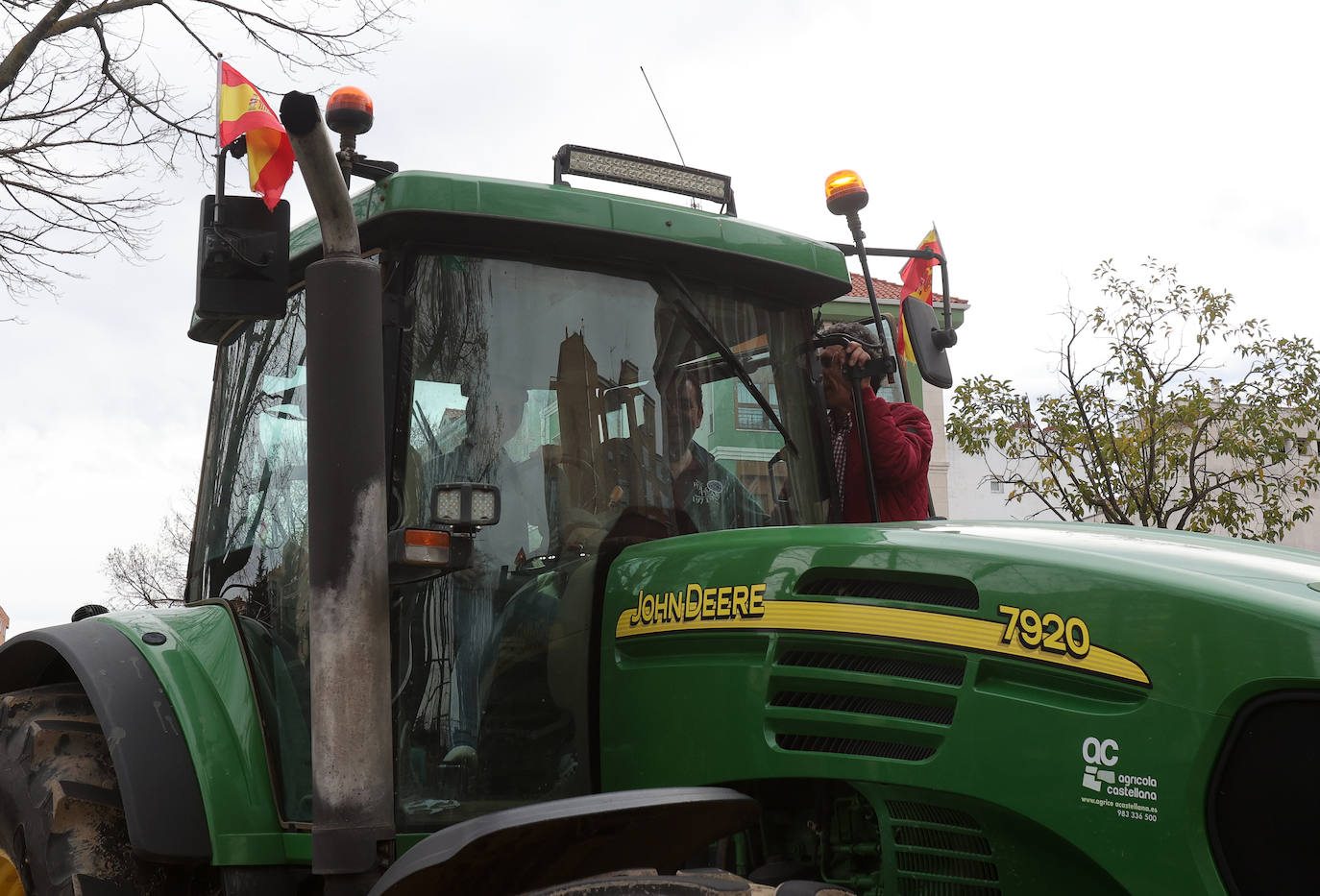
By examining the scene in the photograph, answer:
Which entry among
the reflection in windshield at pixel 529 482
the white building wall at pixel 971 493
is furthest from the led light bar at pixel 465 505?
the white building wall at pixel 971 493

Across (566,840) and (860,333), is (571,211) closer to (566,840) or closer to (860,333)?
(860,333)

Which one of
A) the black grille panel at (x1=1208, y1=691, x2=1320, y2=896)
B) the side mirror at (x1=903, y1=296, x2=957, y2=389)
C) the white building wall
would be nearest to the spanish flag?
the side mirror at (x1=903, y1=296, x2=957, y2=389)

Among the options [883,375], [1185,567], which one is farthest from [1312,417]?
[1185,567]

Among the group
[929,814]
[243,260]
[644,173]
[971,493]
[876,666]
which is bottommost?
[929,814]

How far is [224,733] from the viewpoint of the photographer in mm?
3029

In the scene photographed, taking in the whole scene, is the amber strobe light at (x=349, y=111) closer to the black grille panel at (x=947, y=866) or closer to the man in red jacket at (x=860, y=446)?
the man in red jacket at (x=860, y=446)

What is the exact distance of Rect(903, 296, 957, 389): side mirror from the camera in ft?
11.1

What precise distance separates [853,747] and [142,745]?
1.64 meters

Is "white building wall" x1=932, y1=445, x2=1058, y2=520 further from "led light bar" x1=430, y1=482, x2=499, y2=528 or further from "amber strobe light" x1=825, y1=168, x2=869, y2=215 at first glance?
"led light bar" x1=430, y1=482, x2=499, y2=528

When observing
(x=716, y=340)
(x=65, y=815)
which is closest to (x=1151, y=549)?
(x=716, y=340)

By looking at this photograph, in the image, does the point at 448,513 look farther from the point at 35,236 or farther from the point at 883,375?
the point at 35,236

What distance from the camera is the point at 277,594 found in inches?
129

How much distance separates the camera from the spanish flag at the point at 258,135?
264 centimetres

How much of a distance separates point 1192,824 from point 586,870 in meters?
1.04
